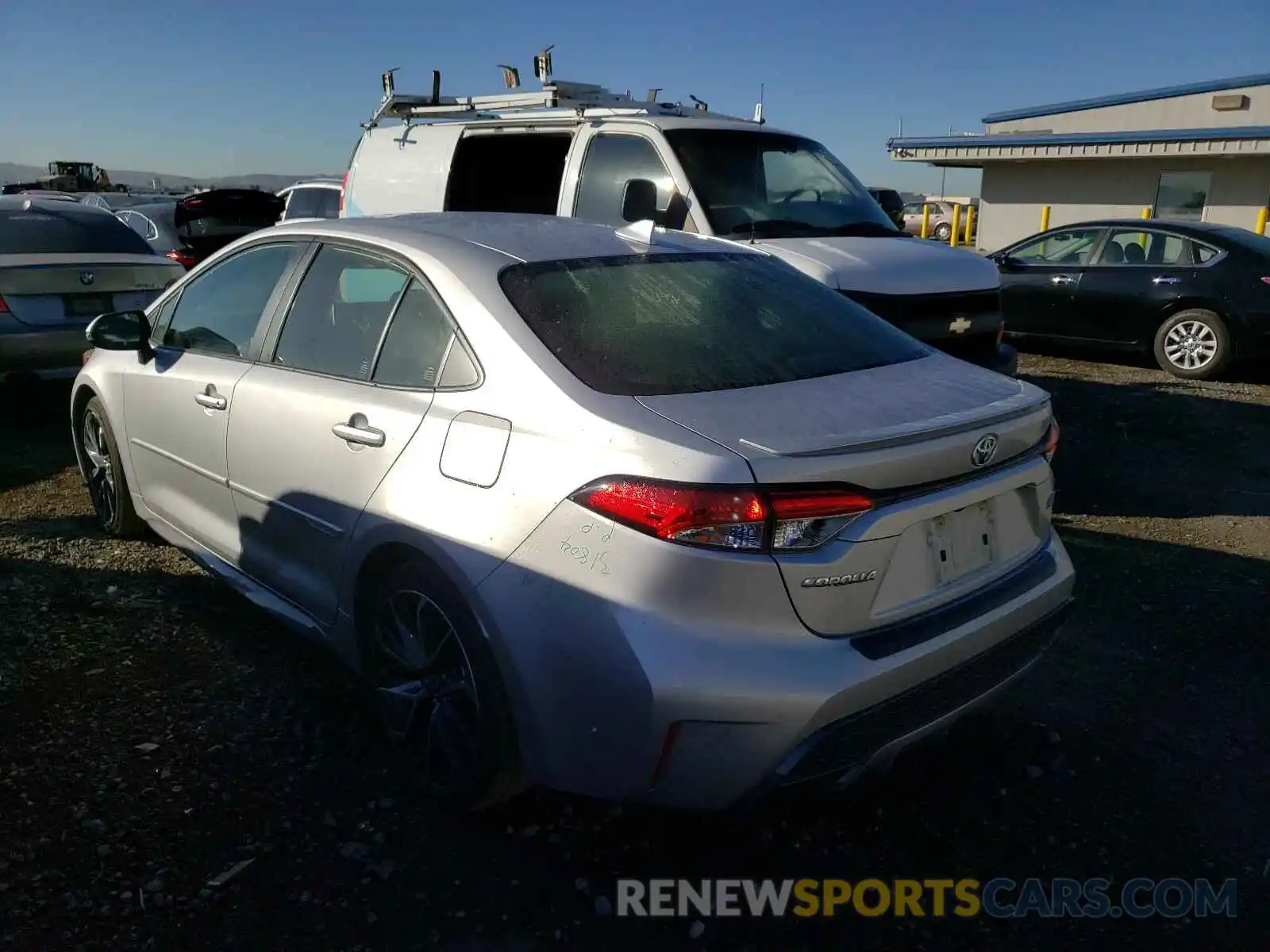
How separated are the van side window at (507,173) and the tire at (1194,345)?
20.7 ft

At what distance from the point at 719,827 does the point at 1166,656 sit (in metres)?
2.13

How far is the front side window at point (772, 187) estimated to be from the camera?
6.14m

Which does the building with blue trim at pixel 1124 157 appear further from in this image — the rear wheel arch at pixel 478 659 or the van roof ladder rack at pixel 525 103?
the rear wheel arch at pixel 478 659

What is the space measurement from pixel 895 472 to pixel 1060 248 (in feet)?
32.2

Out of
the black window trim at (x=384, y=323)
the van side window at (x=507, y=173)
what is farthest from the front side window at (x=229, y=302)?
the van side window at (x=507, y=173)

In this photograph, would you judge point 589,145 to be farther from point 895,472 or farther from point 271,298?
point 895,472

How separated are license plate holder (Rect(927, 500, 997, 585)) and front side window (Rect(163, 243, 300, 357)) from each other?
8.22 ft

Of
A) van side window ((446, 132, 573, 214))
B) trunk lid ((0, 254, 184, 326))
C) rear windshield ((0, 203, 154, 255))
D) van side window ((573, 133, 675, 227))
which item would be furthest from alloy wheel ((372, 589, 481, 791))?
rear windshield ((0, 203, 154, 255))

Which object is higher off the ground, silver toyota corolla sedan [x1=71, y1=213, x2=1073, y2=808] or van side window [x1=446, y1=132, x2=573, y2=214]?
van side window [x1=446, y1=132, x2=573, y2=214]

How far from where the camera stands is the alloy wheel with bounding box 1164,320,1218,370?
9.65m

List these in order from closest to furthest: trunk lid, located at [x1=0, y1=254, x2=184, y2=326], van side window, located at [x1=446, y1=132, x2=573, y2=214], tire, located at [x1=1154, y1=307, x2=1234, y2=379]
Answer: trunk lid, located at [x1=0, y1=254, x2=184, y2=326], van side window, located at [x1=446, y1=132, x2=573, y2=214], tire, located at [x1=1154, y1=307, x2=1234, y2=379]

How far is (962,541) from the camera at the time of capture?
255cm

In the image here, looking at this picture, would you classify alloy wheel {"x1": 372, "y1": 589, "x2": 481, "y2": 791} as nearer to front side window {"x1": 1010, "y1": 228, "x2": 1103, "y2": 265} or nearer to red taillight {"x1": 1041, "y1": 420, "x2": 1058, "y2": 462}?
red taillight {"x1": 1041, "y1": 420, "x2": 1058, "y2": 462}

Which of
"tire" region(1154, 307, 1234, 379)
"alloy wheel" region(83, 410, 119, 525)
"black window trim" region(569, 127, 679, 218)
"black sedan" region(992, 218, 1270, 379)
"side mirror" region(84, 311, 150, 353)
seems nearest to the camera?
"side mirror" region(84, 311, 150, 353)
